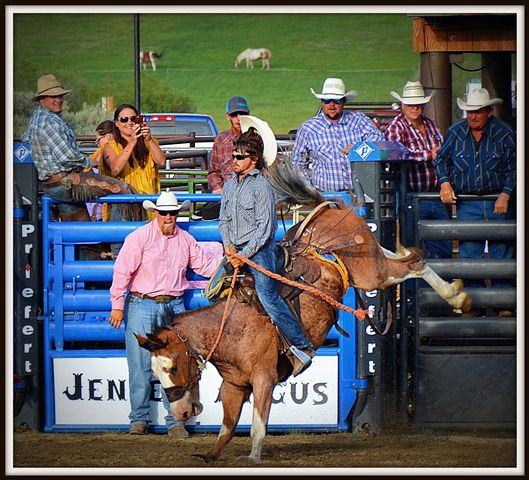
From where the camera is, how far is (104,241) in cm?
883

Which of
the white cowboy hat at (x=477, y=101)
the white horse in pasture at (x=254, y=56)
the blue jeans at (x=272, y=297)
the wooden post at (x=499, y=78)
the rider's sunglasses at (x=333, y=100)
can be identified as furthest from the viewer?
the white horse in pasture at (x=254, y=56)

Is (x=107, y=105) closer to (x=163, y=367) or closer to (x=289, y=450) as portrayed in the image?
(x=289, y=450)

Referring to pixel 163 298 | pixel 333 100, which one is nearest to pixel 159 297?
pixel 163 298

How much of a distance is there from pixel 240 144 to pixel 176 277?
1347mm

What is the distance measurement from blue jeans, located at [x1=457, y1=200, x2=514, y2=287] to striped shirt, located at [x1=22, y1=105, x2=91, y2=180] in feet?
9.92

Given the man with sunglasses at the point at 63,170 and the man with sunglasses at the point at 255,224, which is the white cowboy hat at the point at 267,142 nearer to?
the man with sunglasses at the point at 255,224

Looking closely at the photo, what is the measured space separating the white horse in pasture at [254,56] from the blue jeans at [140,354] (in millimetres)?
26432

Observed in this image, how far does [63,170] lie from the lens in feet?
29.1

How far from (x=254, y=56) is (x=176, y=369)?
27.8 m

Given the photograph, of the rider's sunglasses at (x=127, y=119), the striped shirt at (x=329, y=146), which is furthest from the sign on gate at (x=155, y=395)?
the rider's sunglasses at (x=127, y=119)

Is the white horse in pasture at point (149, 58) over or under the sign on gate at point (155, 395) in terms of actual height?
over

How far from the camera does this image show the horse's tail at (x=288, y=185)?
8.23 meters

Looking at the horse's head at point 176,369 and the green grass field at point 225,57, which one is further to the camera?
the green grass field at point 225,57

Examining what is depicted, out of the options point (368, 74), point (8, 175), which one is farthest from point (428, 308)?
point (368, 74)
